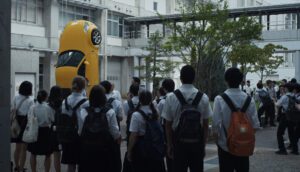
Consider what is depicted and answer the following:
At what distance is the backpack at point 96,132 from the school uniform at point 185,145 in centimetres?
80

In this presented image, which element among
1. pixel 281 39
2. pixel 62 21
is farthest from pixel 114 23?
pixel 281 39

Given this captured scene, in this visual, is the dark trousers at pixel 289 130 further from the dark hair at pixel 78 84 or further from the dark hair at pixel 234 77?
the dark hair at pixel 78 84

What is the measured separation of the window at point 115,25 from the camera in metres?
41.9

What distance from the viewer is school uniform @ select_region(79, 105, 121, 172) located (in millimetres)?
5621

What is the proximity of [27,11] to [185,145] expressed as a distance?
95.7 feet

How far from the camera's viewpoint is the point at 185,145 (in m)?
5.54

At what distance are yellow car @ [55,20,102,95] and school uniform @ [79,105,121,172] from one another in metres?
9.43

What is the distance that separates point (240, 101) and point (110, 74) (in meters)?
37.4

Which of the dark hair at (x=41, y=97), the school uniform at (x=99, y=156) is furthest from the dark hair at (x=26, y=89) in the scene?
the school uniform at (x=99, y=156)

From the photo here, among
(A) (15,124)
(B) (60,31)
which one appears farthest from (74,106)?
(B) (60,31)

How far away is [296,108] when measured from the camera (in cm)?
1013

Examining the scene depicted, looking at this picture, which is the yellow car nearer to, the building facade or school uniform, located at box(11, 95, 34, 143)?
school uniform, located at box(11, 95, 34, 143)

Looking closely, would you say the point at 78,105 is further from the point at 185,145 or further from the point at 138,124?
the point at 185,145

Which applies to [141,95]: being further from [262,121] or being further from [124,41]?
[124,41]
